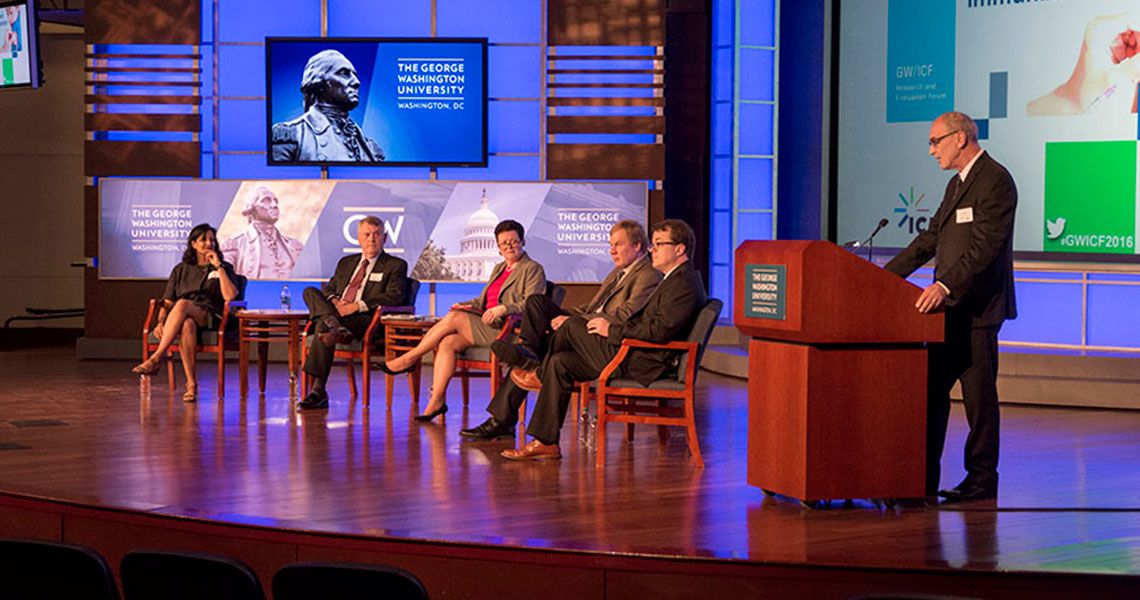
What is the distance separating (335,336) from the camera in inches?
326

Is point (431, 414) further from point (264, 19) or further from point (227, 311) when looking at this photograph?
point (264, 19)

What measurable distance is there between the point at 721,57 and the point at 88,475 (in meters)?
7.48

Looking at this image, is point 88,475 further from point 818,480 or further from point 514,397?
point 818,480

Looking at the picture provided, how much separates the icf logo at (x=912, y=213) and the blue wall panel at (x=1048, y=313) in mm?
781

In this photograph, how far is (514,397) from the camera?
6.86 m

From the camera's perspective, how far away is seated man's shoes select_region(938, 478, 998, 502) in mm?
5211

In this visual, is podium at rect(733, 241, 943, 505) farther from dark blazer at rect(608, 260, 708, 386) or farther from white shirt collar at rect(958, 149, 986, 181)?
dark blazer at rect(608, 260, 708, 386)

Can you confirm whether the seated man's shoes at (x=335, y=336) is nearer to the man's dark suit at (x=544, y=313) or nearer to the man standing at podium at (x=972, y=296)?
the man's dark suit at (x=544, y=313)

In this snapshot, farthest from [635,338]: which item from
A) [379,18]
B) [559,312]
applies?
[379,18]

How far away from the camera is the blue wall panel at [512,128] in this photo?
11.6 meters

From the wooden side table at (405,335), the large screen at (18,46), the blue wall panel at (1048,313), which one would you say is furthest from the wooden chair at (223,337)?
the blue wall panel at (1048,313)

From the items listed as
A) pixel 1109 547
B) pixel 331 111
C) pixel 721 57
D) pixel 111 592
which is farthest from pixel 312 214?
pixel 111 592

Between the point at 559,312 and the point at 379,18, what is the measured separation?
547 centimetres

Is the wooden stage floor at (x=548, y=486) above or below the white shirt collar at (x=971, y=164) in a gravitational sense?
below
